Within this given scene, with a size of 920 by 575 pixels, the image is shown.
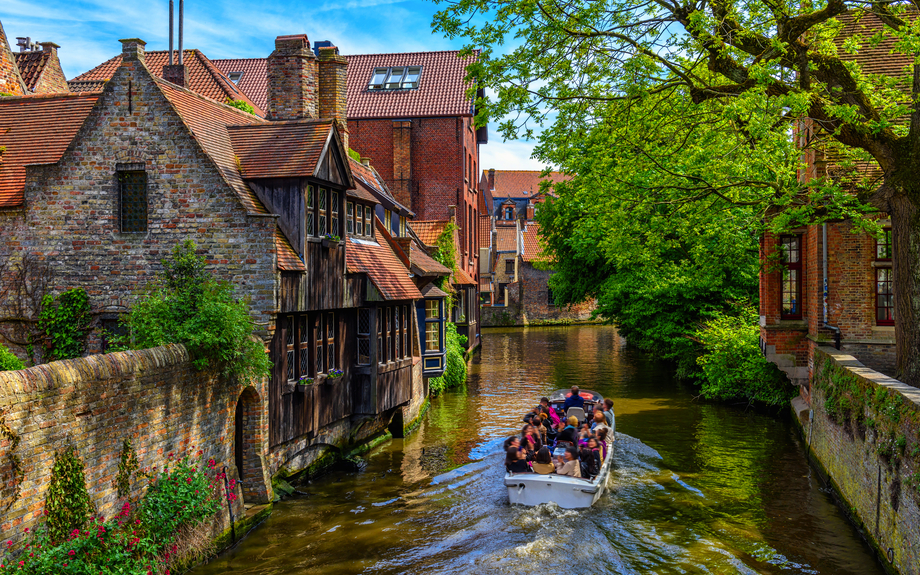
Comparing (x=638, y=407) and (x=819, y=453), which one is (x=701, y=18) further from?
(x=638, y=407)

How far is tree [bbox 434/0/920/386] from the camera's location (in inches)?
467

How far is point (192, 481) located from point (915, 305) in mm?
11318

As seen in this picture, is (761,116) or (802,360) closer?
(761,116)

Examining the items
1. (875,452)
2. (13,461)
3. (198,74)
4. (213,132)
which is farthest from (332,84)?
(875,452)

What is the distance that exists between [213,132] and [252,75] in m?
25.5

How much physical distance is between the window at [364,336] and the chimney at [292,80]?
4.71m

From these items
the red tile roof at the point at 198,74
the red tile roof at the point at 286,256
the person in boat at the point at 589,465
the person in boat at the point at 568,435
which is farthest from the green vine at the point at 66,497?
the red tile roof at the point at 198,74

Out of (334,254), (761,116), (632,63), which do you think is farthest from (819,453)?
(334,254)

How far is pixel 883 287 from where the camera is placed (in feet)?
55.3

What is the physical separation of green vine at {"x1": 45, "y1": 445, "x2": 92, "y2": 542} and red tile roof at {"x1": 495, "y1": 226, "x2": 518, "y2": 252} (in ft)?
184

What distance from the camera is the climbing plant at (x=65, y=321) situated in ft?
44.1

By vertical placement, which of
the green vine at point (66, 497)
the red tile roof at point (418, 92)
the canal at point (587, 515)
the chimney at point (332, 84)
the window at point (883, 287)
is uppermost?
the red tile roof at point (418, 92)

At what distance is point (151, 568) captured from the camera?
9.30 meters

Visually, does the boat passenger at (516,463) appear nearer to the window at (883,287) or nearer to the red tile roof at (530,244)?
the window at (883,287)
